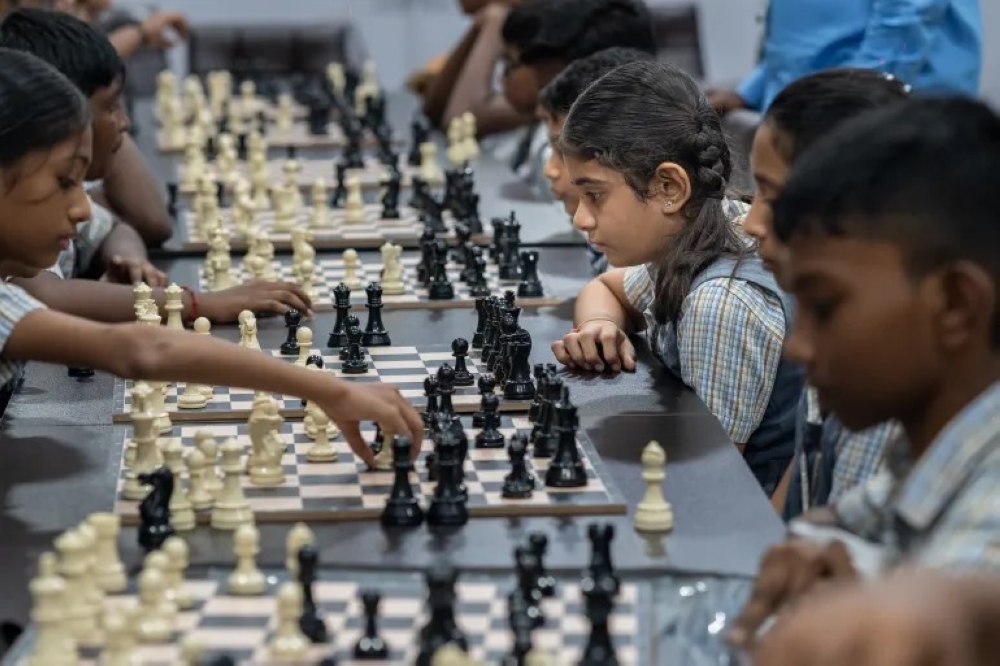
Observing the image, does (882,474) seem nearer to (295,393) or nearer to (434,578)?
(434,578)

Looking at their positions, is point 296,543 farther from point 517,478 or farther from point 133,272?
point 133,272

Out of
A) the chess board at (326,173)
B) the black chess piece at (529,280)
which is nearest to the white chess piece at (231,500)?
the black chess piece at (529,280)

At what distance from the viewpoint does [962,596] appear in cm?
122

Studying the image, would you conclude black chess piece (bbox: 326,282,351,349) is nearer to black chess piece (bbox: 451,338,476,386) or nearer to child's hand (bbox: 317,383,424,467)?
black chess piece (bbox: 451,338,476,386)

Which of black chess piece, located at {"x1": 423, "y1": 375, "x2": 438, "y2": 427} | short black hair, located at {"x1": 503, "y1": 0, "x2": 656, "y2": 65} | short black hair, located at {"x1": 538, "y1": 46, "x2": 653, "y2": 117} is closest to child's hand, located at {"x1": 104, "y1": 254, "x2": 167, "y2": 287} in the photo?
short black hair, located at {"x1": 538, "y1": 46, "x2": 653, "y2": 117}

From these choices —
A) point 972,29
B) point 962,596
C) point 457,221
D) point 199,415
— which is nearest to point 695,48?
point 972,29

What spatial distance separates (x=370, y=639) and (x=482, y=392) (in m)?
0.94

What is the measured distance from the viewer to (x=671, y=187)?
3.40 meters

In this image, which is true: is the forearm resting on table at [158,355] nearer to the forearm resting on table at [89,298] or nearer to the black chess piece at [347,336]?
the black chess piece at [347,336]

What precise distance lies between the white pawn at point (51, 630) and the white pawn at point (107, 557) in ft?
0.59

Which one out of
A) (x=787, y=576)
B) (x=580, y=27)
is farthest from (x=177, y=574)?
(x=580, y=27)

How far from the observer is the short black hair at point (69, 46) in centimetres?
425

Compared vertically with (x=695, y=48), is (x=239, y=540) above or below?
above

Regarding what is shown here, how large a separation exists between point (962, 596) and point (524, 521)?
1.11 m
